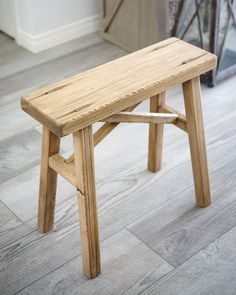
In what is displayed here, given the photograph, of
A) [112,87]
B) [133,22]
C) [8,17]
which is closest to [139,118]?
[112,87]

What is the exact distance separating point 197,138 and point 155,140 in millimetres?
247

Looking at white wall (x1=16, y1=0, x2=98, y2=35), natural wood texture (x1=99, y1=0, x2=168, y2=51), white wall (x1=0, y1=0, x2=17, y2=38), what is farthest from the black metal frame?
white wall (x1=0, y1=0, x2=17, y2=38)

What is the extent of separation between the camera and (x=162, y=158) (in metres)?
1.94

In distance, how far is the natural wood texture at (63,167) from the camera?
54.0 inches

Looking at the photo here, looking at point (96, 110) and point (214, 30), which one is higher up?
point (96, 110)

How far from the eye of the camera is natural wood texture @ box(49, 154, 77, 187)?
1.37m

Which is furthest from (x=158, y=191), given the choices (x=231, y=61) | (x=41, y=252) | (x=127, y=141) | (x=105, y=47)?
(x=105, y=47)

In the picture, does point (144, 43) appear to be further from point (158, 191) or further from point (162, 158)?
point (158, 191)

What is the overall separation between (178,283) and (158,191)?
0.41 metres

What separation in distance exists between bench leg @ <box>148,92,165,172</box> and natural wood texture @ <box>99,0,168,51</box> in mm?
802

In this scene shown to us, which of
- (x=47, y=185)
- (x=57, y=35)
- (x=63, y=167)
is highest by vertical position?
(x=63, y=167)

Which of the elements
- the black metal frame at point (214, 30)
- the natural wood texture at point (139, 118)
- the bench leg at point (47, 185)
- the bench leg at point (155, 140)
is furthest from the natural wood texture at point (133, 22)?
the bench leg at point (47, 185)

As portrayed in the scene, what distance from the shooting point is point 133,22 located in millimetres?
2607

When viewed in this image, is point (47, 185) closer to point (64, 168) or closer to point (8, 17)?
point (64, 168)
